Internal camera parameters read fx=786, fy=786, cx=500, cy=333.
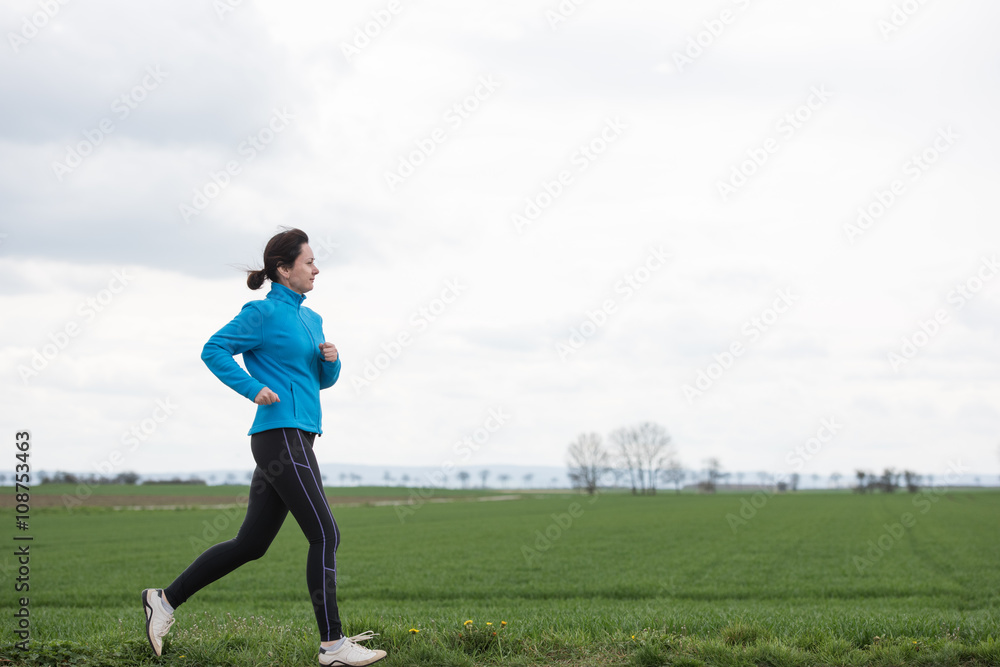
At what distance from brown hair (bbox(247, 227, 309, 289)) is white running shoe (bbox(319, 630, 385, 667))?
7.06 ft

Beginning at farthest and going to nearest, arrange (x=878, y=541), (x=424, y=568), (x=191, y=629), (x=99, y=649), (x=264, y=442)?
(x=878, y=541), (x=424, y=568), (x=191, y=629), (x=99, y=649), (x=264, y=442)

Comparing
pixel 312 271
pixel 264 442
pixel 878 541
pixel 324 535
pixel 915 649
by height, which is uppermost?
pixel 312 271

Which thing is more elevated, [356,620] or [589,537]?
[356,620]

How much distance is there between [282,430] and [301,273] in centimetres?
98

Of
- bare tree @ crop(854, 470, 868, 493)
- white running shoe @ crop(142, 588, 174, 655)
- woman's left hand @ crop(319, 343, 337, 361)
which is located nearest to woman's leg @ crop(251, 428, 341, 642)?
woman's left hand @ crop(319, 343, 337, 361)

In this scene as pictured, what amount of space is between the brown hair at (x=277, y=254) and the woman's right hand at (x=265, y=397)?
0.84m

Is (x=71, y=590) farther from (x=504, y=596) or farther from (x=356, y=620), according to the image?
(x=356, y=620)

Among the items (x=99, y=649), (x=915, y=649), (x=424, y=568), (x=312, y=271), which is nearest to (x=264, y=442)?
(x=312, y=271)

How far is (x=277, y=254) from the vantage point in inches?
185

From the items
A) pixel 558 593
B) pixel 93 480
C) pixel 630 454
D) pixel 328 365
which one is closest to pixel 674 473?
pixel 630 454

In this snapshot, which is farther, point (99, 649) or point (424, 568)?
point (424, 568)

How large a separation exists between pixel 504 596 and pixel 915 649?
12502 mm

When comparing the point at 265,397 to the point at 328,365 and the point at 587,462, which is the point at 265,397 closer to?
the point at 328,365

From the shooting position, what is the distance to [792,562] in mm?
23578
